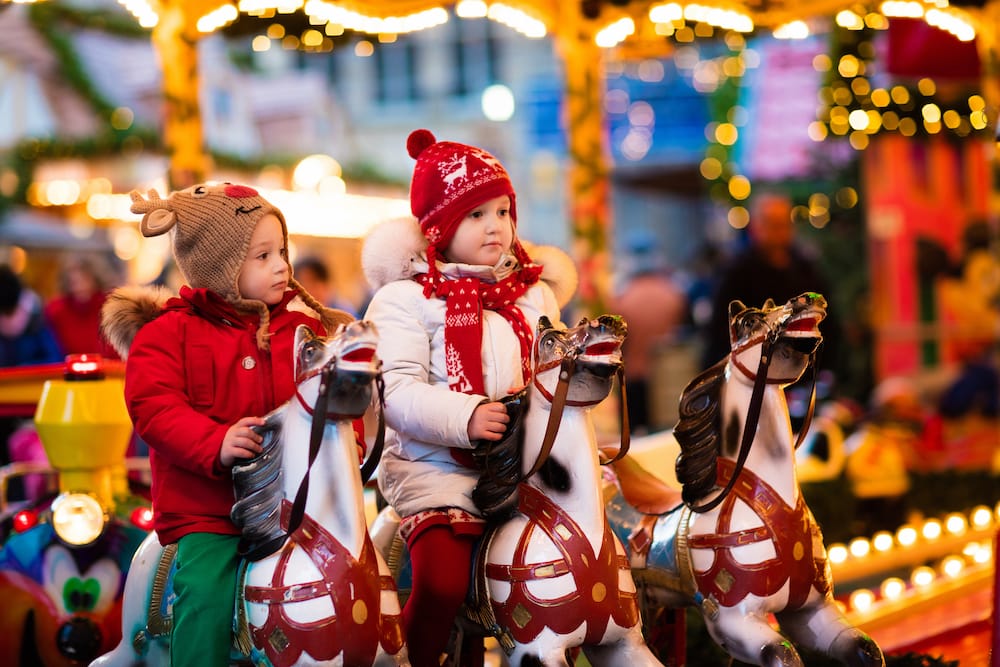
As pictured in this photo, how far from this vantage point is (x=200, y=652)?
2.61 meters

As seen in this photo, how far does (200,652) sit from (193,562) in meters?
0.19

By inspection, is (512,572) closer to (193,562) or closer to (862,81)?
(193,562)

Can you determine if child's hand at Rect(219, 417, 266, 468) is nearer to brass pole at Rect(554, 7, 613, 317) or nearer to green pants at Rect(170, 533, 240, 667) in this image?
green pants at Rect(170, 533, 240, 667)

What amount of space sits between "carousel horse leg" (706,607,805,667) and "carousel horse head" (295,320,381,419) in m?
1.06

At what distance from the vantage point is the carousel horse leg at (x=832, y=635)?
9.31 feet

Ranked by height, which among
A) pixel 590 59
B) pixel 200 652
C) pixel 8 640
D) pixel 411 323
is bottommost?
pixel 8 640

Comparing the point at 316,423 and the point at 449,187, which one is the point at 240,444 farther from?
the point at 449,187

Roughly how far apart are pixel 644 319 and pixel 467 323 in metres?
7.25

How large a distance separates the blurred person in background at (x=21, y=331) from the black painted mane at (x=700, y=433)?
5146mm

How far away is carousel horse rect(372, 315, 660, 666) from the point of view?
2.66 metres

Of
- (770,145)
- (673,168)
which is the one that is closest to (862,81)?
(770,145)

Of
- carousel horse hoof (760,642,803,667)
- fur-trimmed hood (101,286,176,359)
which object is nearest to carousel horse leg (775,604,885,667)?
carousel horse hoof (760,642,803,667)

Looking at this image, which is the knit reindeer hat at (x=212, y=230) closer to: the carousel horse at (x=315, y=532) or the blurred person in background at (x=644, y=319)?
the carousel horse at (x=315, y=532)

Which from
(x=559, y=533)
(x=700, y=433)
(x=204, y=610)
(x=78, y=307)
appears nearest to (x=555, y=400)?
(x=559, y=533)
